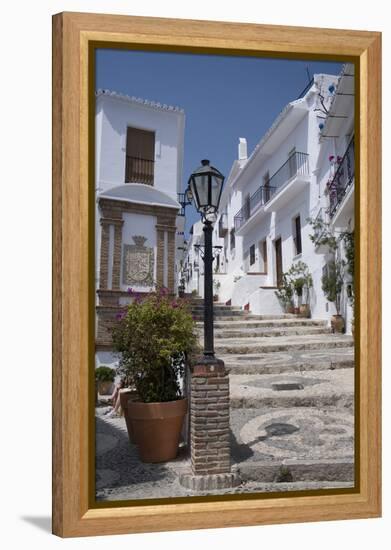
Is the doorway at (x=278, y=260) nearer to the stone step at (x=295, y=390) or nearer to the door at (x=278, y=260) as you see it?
the door at (x=278, y=260)

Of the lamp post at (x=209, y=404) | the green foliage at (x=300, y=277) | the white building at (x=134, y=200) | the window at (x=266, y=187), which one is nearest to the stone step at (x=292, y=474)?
the lamp post at (x=209, y=404)

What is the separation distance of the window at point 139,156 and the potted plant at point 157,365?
89cm

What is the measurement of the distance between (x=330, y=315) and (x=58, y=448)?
3.13 m

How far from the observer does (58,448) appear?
3.12m

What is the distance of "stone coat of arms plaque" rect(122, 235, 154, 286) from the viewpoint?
356 cm

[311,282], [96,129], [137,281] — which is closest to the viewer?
[96,129]

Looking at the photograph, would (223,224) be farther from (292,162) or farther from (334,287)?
(292,162)

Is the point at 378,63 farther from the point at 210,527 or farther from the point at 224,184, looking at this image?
the point at 210,527

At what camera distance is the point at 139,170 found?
147 inches

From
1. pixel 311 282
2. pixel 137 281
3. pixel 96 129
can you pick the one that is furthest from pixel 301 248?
pixel 96 129

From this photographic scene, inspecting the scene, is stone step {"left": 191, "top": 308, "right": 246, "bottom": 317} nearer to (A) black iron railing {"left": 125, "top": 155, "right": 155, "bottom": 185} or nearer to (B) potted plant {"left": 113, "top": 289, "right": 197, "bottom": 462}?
(B) potted plant {"left": 113, "top": 289, "right": 197, "bottom": 462}

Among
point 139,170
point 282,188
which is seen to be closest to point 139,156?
point 139,170

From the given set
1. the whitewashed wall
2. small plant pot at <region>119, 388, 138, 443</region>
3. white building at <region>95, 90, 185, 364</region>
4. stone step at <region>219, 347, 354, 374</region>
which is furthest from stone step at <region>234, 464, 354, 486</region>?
the whitewashed wall

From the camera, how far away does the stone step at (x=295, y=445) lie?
11.5 feet
